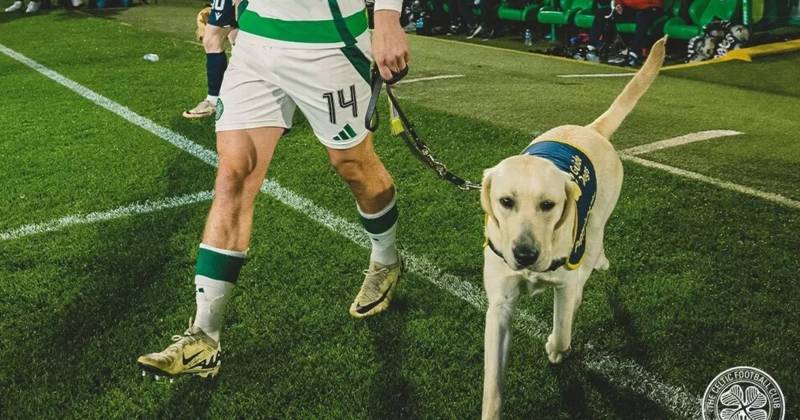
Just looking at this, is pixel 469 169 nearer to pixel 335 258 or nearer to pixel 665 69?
pixel 335 258

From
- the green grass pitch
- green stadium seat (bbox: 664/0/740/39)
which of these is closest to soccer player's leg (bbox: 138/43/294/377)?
the green grass pitch

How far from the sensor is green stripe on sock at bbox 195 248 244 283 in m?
2.53

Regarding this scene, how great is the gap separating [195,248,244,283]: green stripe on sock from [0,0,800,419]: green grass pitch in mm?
370

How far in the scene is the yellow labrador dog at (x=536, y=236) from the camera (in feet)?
6.77

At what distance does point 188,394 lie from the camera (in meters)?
2.45

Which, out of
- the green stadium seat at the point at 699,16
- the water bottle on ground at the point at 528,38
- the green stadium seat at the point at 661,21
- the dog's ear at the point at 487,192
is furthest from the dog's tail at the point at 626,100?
the water bottle on ground at the point at 528,38

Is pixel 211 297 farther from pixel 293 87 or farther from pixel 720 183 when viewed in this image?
pixel 720 183

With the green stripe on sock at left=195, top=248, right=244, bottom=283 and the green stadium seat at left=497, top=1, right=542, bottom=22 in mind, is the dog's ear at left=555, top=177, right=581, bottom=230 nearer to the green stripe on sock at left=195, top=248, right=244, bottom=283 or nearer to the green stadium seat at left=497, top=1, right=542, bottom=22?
the green stripe on sock at left=195, top=248, right=244, bottom=283

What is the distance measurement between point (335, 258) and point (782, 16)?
10.5 metres

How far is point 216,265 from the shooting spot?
2.53 m

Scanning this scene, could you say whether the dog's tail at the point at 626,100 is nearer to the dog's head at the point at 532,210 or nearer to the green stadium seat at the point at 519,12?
the dog's head at the point at 532,210

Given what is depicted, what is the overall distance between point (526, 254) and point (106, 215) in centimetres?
306

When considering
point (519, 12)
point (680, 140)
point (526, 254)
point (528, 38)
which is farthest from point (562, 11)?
point (526, 254)

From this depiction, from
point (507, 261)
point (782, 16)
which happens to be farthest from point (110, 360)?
point (782, 16)
